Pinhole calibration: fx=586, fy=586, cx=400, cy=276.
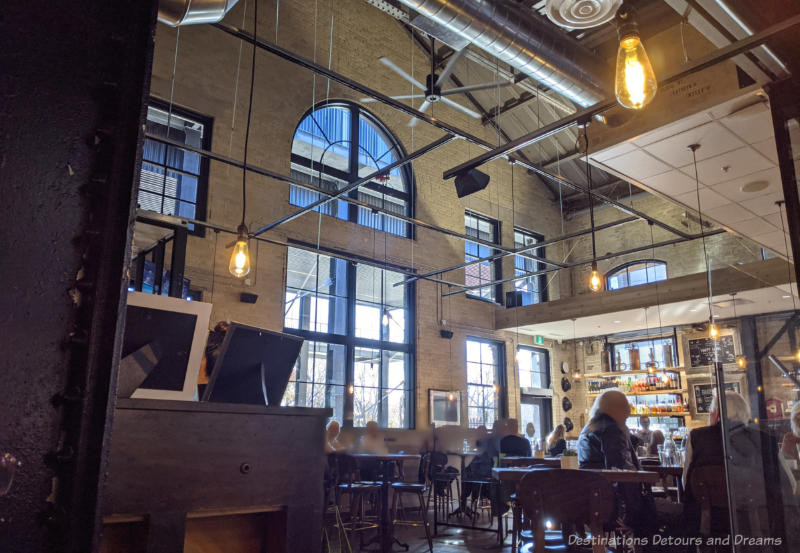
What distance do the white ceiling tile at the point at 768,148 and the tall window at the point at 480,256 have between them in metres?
7.76

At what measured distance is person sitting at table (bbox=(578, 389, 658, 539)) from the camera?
4082mm

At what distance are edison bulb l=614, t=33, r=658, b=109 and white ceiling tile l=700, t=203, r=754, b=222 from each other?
4.58 meters

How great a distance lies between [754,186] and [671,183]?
73 cm

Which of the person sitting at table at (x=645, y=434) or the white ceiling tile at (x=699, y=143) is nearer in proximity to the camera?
the white ceiling tile at (x=699, y=143)

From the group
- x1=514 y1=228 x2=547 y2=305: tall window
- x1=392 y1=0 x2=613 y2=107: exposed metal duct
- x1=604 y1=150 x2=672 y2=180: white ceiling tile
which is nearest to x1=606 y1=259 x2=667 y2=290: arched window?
x1=514 y1=228 x2=547 y2=305: tall window

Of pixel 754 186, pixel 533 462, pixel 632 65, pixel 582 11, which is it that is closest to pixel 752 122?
pixel 754 186

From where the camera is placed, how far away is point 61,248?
785 mm

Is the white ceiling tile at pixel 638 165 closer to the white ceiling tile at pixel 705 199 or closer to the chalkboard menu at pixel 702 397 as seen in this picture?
the white ceiling tile at pixel 705 199

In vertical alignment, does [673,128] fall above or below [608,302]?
above

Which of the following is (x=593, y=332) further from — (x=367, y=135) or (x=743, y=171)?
(x=743, y=171)

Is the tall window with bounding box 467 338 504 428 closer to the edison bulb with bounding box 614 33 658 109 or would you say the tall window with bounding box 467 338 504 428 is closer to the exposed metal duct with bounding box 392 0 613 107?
the exposed metal duct with bounding box 392 0 613 107

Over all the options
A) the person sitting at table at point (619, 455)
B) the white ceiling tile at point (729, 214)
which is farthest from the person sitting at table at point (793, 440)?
the white ceiling tile at point (729, 214)

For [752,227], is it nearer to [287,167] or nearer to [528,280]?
[287,167]

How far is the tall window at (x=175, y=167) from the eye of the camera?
28.9 feet
